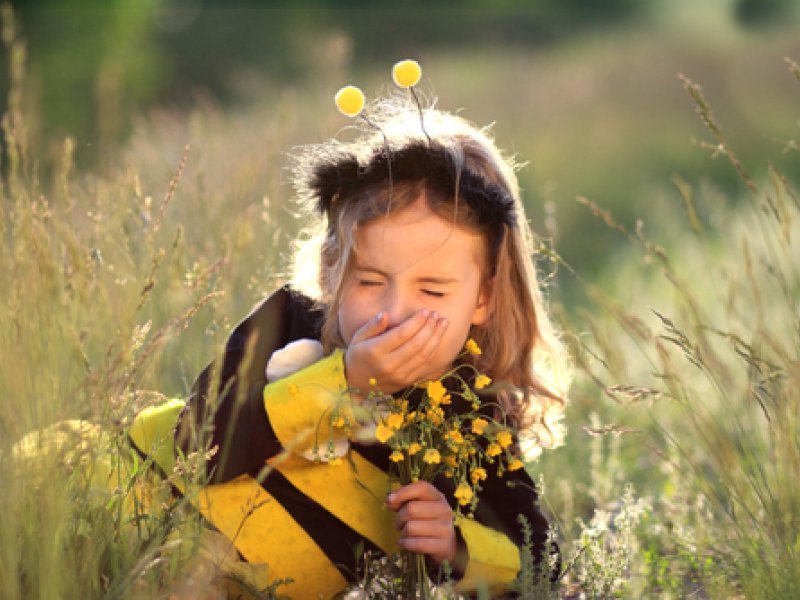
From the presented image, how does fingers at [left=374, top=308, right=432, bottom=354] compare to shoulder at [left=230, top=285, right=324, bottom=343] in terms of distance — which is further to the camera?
shoulder at [left=230, top=285, right=324, bottom=343]

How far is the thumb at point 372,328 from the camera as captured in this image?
241cm

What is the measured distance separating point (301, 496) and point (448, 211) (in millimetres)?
695

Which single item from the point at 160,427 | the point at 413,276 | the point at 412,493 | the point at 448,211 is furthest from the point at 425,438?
the point at 160,427

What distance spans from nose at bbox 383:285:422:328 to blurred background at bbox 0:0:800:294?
870 mm

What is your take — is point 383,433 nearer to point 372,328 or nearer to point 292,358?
point 372,328

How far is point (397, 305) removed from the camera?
2.50 m

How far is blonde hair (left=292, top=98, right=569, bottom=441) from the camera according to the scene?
106 inches

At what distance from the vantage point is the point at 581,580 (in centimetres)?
277

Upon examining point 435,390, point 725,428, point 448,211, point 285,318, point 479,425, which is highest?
point 448,211

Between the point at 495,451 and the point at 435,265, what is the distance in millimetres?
441

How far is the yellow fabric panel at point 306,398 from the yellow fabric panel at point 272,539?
21 centimetres

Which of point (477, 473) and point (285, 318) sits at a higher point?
point (285, 318)

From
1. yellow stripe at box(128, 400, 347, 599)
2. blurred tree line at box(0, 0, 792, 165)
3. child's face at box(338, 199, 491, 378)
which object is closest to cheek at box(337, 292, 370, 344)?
child's face at box(338, 199, 491, 378)

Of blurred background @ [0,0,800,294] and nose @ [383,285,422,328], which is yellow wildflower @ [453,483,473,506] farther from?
blurred background @ [0,0,800,294]
